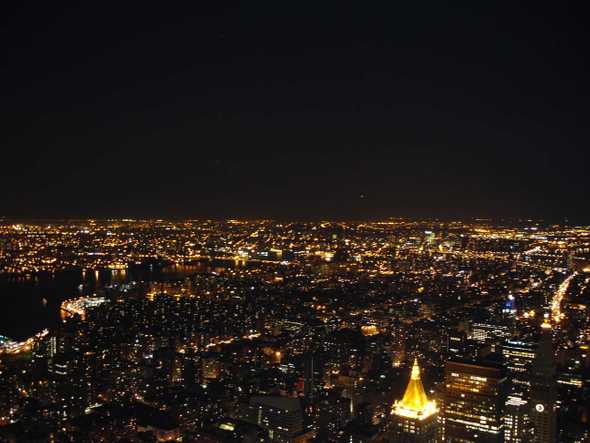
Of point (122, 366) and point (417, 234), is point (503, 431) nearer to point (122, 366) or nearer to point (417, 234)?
point (122, 366)

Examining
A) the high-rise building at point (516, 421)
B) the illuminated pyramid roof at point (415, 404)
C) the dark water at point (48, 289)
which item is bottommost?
the dark water at point (48, 289)

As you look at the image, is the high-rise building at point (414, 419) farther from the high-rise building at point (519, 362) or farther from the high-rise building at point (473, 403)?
the high-rise building at point (519, 362)

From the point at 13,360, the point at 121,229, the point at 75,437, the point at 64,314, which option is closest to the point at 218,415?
the point at 75,437

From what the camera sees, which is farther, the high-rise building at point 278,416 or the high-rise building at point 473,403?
the high-rise building at point 278,416

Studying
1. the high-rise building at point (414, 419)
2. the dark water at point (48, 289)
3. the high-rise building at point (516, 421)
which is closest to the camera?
the high-rise building at point (414, 419)

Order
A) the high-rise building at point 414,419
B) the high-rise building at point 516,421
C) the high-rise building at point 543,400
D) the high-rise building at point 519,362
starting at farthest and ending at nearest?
the high-rise building at point 519,362
the high-rise building at point 543,400
the high-rise building at point 516,421
the high-rise building at point 414,419

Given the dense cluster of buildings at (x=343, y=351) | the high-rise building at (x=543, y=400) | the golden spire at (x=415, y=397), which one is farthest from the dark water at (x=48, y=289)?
the high-rise building at (x=543, y=400)

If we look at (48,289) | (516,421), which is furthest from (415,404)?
(48,289)

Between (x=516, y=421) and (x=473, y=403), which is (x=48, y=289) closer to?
(x=473, y=403)
